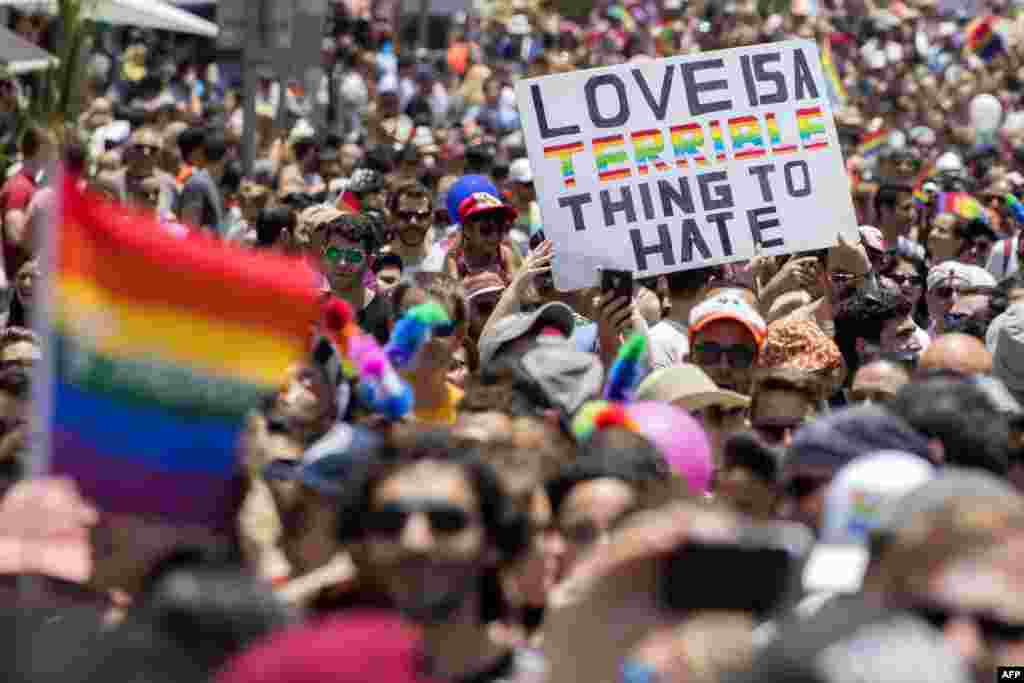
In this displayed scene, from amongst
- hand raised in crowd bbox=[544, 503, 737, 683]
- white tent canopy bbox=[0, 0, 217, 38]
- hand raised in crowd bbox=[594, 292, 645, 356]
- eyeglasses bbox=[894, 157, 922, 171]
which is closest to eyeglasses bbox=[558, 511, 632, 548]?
hand raised in crowd bbox=[544, 503, 737, 683]

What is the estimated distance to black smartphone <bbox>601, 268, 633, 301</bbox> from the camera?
883 centimetres

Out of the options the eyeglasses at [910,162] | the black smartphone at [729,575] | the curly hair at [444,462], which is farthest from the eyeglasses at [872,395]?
the eyeglasses at [910,162]

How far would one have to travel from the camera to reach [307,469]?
601cm

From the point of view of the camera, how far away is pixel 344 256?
9.42 m

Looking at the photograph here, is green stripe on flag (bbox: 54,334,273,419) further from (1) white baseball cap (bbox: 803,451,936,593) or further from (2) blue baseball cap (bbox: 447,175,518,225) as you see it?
(2) blue baseball cap (bbox: 447,175,518,225)

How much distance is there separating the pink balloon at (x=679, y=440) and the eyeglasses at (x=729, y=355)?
1646mm

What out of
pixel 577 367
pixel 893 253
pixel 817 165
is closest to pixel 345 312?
pixel 577 367

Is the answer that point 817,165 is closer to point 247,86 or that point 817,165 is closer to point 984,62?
point 247,86

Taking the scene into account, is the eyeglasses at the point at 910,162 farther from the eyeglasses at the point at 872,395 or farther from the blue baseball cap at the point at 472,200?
the eyeglasses at the point at 872,395

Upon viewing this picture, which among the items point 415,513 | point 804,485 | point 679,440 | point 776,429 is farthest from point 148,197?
point 415,513

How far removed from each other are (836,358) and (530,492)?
3.25 m

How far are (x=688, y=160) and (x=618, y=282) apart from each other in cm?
137

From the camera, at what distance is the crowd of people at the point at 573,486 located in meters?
4.25

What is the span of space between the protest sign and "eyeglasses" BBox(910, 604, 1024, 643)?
5.42 metres
